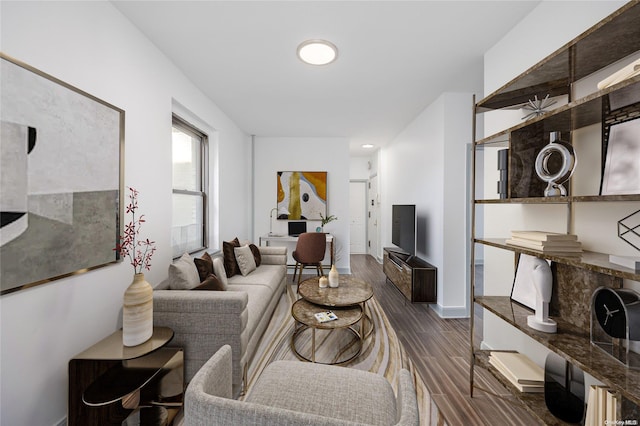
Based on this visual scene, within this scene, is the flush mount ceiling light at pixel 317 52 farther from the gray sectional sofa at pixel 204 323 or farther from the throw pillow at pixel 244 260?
the throw pillow at pixel 244 260

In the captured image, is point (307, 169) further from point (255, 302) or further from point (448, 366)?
point (448, 366)

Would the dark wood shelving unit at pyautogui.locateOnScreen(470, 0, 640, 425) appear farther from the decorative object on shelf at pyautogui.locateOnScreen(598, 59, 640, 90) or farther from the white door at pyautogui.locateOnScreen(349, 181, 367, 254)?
the white door at pyautogui.locateOnScreen(349, 181, 367, 254)

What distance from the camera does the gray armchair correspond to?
67 cm

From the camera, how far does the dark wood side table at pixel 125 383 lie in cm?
132

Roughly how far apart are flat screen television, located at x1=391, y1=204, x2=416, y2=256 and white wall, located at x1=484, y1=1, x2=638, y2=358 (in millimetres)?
1388

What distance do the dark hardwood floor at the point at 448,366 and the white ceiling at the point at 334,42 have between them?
250 centimetres

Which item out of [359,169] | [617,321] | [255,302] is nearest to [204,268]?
[255,302]

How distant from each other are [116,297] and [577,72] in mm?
3159

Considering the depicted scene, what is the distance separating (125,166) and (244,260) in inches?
65.3

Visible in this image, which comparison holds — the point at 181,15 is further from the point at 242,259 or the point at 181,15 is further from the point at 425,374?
the point at 425,374

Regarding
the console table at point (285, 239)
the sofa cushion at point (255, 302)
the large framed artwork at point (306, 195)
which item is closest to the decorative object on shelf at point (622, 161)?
the sofa cushion at point (255, 302)

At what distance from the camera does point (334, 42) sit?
209 cm

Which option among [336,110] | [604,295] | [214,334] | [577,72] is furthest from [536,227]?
[336,110]

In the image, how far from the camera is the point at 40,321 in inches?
50.8
